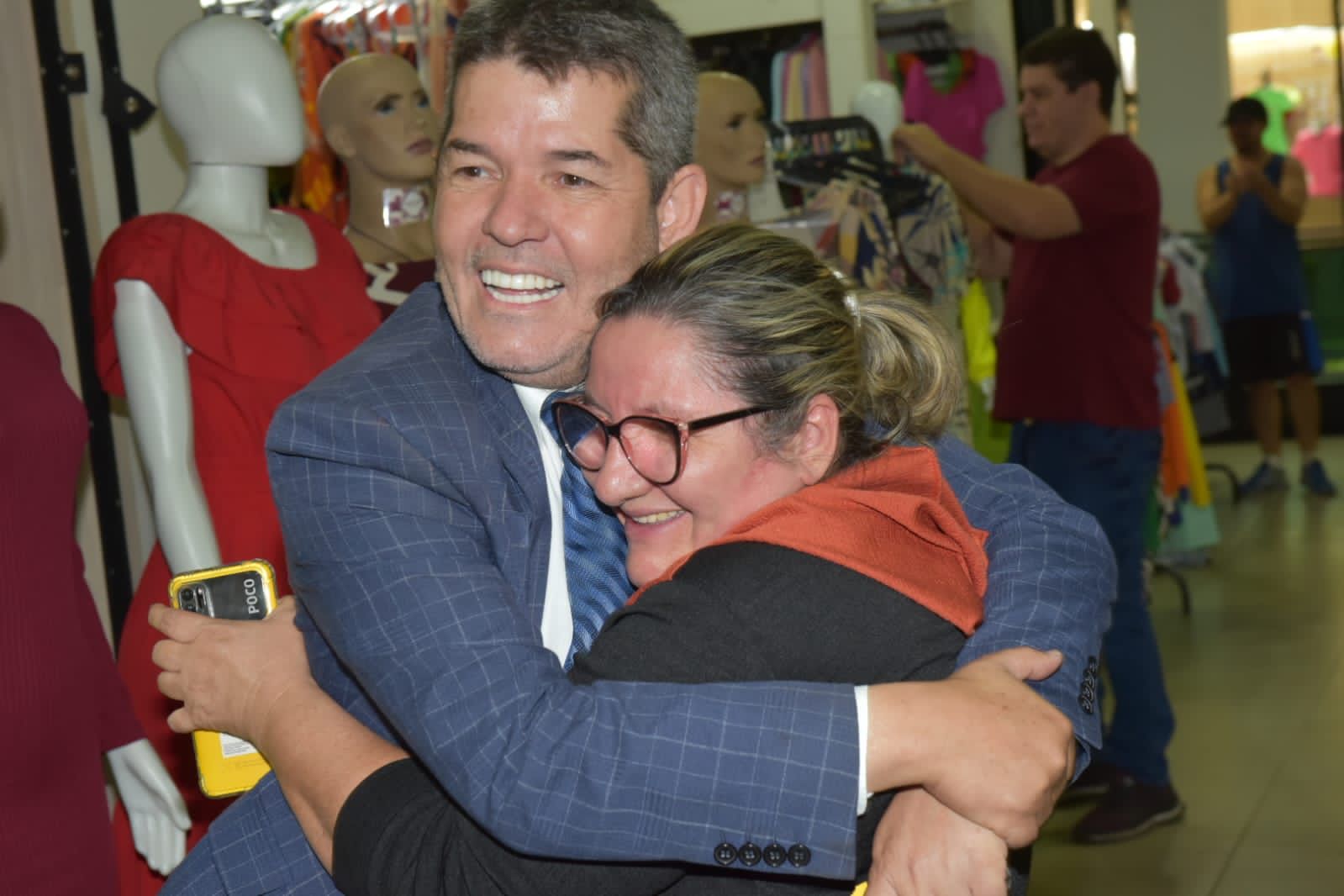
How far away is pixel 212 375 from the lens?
2879 mm

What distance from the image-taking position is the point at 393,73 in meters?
4.01

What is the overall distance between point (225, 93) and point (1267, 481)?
24.0ft

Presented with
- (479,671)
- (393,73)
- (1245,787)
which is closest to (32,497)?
(479,671)

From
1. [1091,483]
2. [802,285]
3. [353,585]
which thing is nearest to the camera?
[353,585]

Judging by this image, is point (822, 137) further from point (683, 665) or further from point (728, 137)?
point (683, 665)

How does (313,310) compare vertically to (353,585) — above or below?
above

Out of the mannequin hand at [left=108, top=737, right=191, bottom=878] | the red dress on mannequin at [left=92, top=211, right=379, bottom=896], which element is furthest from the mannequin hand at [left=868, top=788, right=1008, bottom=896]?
the red dress on mannequin at [left=92, top=211, right=379, bottom=896]

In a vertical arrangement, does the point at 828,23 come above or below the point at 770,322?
above

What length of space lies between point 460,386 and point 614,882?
49 centimetres

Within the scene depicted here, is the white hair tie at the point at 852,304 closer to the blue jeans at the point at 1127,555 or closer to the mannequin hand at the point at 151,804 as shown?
the mannequin hand at the point at 151,804

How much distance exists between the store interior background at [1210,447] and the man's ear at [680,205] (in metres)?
1.33

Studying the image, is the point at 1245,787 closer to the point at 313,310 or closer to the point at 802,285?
the point at 313,310

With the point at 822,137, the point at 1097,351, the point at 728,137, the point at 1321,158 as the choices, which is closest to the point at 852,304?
the point at 1097,351

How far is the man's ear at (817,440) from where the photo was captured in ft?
4.61
